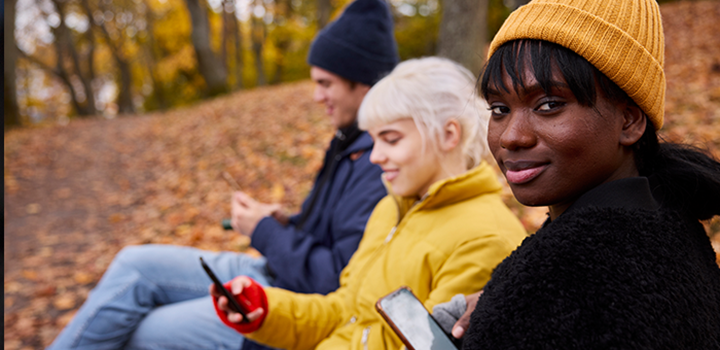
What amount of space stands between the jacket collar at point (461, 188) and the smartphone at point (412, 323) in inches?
16.7

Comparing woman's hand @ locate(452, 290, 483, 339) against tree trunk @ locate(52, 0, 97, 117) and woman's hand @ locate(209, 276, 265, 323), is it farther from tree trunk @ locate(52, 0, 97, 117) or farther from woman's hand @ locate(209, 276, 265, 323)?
tree trunk @ locate(52, 0, 97, 117)

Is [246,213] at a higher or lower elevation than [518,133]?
lower

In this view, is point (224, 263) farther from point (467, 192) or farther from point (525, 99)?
point (525, 99)

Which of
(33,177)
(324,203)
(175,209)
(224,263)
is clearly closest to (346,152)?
(324,203)

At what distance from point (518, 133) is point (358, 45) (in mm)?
2107

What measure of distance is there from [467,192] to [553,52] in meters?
0.76

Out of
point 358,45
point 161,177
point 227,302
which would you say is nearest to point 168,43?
point 161,177

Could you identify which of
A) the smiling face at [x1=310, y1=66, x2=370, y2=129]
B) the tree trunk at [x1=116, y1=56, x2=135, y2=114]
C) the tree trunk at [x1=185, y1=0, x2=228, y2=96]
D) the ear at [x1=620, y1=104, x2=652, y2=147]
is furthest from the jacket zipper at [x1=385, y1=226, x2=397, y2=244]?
the tree trunk at [x1=116, y1=56, x2=135, y2=114]

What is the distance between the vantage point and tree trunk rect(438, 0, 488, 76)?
6.38 m

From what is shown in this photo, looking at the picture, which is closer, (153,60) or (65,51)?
(65,51)

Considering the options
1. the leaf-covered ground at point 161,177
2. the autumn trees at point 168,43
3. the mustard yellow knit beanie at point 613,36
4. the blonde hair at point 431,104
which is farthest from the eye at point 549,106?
the autumn trees at point 168,43

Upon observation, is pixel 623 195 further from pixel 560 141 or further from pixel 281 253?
pixel 281 253

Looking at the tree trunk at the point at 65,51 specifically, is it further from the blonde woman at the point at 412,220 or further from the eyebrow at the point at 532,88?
the eyebrow at the point at 532,88

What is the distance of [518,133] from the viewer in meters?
0.92
